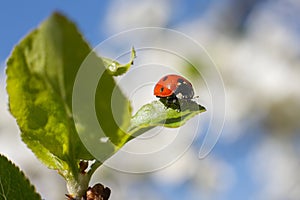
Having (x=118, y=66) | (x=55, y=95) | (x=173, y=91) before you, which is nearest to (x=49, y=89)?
(x=55, y=95)

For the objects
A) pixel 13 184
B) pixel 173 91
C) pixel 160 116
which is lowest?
pixel 13 184

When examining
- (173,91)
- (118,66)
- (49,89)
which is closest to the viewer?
(49,89)

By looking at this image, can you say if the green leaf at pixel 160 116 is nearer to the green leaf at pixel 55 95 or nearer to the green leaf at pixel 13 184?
the green leaf at pixel 55 95

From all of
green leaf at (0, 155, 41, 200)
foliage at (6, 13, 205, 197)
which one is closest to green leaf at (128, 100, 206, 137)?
foliage at (6, 13, 205, 197)

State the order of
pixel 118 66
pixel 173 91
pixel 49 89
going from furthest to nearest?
1. pixel 173 91
2. pixel 118 66
3. pixel 49 89

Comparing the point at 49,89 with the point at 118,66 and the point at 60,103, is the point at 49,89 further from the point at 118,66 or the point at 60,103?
the point at 118,66

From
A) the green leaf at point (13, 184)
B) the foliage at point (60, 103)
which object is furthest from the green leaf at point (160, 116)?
the green leaf at point (13, 184)

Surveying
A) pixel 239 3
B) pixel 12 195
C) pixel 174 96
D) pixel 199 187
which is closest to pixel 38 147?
pixel 12 195
